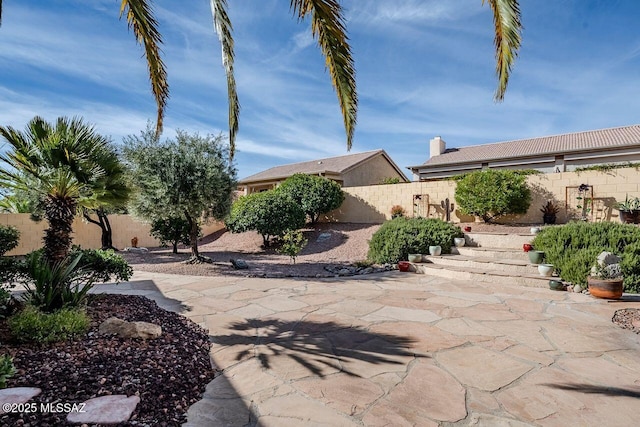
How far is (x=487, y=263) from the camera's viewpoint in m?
8.20

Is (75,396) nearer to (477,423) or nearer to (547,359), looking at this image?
(477,423)

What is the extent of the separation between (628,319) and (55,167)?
26.7 ft

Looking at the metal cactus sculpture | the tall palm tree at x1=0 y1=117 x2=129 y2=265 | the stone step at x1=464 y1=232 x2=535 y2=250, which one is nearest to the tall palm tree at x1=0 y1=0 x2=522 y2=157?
the tall palm tree at x1=0 y1=117 x2=129 y2=265

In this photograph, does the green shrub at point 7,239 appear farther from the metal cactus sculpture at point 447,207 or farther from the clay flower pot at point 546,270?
the metal cactus sculpture at point 447,207

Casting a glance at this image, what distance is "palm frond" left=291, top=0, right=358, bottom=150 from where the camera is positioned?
11.2ft

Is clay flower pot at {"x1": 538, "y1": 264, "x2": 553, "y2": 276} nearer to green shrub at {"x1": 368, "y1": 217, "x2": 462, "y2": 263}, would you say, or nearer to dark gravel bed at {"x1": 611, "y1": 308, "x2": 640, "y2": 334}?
dark gravel bed at {"x1": 611, "y1": 308, "x2": 640, "y2": 334}

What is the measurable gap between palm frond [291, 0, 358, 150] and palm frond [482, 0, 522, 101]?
4.89 ft

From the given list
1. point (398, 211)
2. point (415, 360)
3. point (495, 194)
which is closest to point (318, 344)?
point (415, 360)

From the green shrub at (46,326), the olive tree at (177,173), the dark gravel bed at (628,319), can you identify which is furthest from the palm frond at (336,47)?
the olive tree at (177,173)

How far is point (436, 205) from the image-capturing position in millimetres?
14797

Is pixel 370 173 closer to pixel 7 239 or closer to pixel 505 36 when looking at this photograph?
pixel 7 239

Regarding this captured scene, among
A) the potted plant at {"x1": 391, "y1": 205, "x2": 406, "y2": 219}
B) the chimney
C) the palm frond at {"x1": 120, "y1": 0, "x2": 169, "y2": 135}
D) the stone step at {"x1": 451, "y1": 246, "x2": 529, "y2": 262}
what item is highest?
the chimney

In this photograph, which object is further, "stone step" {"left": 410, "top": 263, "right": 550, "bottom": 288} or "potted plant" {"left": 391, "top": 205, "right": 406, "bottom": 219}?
"potted plant" {"left": 391, "top": 205, "right": 406, "bottom": 219}

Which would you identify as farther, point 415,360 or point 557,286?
point 557,286
